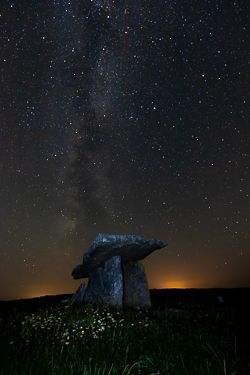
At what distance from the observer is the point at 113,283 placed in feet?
34.9

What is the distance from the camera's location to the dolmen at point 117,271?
33.5 ft

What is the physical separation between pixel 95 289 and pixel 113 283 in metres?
1.38

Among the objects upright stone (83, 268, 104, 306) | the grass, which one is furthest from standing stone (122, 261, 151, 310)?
the grass

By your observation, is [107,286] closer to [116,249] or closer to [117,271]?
[117,271]

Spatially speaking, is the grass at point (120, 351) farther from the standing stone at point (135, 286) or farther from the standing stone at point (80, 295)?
the standing stone at point (80, 295)

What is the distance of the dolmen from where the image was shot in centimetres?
1021

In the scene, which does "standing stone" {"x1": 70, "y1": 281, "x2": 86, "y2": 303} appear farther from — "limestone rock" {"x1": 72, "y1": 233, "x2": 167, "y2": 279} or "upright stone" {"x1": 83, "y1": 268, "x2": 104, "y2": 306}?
"limestone rock" {"x1": 72, "y1": 233, "x2": 167, "y2": 279}

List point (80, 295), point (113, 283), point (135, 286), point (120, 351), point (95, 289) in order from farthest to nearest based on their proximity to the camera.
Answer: point (80, 295), point (135, 286), point (95, 289), point (113, 283), point (120, 351)

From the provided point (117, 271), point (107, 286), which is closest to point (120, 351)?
point (107, 286)

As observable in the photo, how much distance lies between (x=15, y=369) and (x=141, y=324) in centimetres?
412

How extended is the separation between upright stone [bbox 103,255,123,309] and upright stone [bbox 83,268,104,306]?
0.41m

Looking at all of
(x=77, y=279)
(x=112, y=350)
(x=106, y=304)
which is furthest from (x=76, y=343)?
(x=77, y=279)

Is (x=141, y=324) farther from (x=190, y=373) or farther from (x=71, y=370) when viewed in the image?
(x=71, y=370)

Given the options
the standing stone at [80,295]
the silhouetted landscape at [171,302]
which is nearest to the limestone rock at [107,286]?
the standing stone at [80,295]
